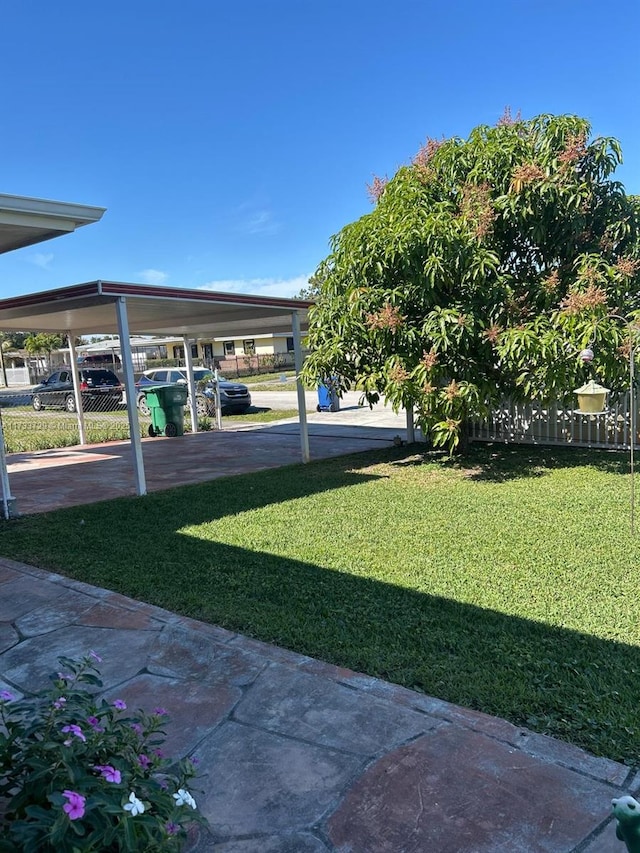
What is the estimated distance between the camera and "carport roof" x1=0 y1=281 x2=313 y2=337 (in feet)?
25.1

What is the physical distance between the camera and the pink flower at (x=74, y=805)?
4.32 ft

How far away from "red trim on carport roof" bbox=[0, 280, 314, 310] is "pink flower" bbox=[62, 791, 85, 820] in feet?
22.0

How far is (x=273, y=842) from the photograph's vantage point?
1936 mm

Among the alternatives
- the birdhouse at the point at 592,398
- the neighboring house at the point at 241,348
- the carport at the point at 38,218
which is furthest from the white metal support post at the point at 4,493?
the neighboring house at the point at 241,348

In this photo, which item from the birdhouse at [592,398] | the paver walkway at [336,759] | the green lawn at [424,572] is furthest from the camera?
the birdhouse at [592,398]

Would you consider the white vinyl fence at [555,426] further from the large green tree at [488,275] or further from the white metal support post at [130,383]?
the white metal support post at [130,383]

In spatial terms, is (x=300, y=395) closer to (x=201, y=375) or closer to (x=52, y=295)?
(x=52, y=295)

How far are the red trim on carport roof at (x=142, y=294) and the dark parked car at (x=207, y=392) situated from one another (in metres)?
8.70

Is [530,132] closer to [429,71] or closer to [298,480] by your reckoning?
[429,71]

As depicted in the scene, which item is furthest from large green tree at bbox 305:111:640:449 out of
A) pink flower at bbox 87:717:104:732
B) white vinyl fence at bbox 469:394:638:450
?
pink flower at bbox 87:717:104:732

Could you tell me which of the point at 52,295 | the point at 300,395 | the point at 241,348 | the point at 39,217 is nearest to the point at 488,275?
the point at 300,395

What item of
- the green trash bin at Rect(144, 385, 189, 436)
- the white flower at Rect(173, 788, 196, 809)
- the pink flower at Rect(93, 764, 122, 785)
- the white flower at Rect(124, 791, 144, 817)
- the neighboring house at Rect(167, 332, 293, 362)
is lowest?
the white flower at Rect(173, 788, 196, 809)

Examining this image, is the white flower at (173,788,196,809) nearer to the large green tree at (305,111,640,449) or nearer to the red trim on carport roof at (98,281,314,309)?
the large green tree at (305,111,640,449)

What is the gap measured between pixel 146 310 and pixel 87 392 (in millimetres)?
14399
